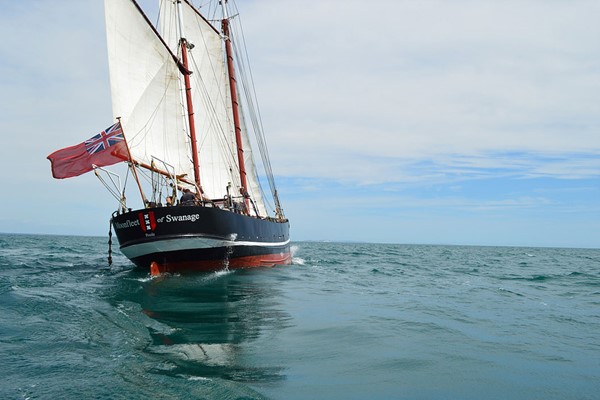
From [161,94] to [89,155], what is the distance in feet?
18.7

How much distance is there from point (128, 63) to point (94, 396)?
2001cm

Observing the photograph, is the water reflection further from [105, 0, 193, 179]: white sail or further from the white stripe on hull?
[105, 0, 193, 179]: white sail

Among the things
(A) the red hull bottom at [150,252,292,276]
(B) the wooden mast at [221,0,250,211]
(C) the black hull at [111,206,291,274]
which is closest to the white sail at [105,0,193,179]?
(C) the black hull at [111,206,291,274]

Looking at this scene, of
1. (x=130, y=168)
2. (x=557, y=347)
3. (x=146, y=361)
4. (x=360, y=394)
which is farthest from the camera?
(x=130, y=168)

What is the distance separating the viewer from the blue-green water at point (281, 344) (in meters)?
5.70

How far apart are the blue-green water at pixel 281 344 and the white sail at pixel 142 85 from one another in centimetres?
916

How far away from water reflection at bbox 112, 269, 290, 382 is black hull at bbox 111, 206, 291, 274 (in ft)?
4.45

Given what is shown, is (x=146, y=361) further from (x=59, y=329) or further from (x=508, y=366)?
(x=508, y=366)

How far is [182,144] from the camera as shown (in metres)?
24.5

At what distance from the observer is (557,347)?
348 inches

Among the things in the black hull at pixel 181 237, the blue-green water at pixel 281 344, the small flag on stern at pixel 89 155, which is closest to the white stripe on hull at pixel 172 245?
the black hull at pixel 181 237

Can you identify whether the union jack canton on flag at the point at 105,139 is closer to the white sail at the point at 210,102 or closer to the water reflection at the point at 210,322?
the water reflection at the point at 210,322

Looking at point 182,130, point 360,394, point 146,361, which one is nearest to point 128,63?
point 182,130

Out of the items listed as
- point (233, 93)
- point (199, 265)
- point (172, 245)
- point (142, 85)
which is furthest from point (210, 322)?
point (233, 93)
